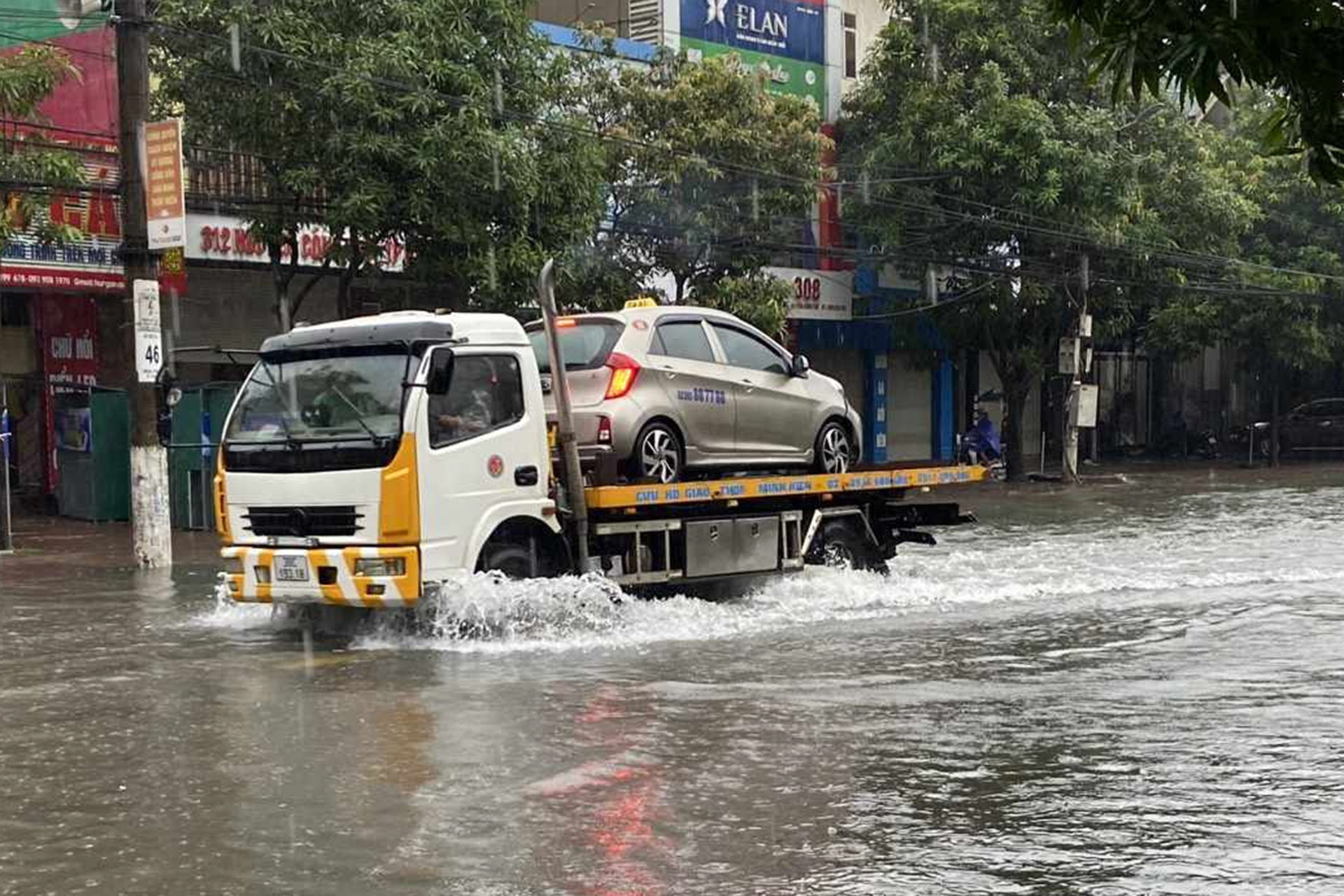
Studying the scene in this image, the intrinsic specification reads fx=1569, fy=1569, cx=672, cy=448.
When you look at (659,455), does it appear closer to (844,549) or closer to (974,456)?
(844,549)

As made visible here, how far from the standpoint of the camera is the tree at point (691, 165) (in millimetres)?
25031

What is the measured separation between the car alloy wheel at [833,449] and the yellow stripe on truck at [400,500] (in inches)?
189

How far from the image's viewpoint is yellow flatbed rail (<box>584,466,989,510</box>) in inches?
480

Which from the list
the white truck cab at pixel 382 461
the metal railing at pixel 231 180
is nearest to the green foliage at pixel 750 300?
the metal railing at pixel 231 180

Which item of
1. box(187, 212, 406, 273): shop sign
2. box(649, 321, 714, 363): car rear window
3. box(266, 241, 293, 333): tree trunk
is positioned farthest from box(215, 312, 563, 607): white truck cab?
box(187, 212, 406, 273): shop sign

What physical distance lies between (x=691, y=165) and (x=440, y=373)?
48.9ft

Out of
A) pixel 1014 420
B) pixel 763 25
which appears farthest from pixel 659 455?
pixel 1014 420

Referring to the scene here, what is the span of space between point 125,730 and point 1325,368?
4106 cm

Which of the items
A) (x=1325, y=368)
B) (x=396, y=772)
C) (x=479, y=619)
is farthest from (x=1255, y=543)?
(x=1325, y=368)

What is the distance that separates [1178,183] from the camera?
32406mm

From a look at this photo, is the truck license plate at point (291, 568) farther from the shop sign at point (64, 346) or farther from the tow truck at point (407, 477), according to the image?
the shop sign at point (64, 346)

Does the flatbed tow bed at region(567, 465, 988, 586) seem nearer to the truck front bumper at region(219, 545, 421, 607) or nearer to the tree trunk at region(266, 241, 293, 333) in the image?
the truck front bumper at region(219, 545, 421, 607)

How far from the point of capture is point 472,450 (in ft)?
36.9

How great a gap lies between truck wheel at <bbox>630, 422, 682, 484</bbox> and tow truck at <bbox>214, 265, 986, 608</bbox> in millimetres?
193
